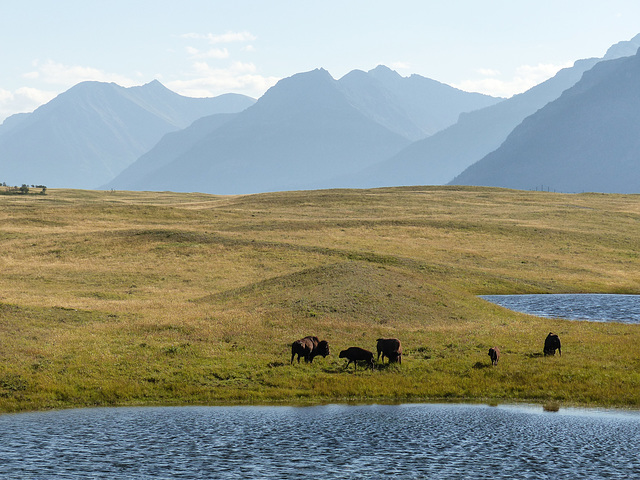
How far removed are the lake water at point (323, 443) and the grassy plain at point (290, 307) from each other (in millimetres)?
2692

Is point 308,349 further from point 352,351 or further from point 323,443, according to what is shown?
point 323,443

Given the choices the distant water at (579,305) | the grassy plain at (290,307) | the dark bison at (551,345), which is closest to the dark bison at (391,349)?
the grassy plain at (290,307)

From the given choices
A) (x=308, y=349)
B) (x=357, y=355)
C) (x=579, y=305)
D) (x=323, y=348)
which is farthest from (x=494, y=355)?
(x=579, y=305)

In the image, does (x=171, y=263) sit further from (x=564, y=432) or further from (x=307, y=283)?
(x=564, y=432)

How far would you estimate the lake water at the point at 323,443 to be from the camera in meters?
25.4

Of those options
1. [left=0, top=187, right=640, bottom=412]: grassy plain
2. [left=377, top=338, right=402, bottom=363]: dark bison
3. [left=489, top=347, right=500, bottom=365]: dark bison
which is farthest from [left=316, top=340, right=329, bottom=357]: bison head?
[left=489, top=347, right=500, bottom=365]: dark bison

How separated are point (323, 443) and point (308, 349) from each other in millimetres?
12281

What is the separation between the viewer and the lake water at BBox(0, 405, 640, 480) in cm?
2538

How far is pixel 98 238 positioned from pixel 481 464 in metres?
86.5

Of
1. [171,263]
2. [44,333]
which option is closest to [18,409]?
[44,333]

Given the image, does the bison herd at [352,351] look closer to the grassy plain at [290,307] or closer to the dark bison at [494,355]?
the grassy plain at [290,307]

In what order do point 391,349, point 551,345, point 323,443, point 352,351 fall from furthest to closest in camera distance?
point 551,345
point 391,349
point 352,351
point 323,443

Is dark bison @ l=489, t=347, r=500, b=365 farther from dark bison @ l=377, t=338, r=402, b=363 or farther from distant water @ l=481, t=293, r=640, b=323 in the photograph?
distant water @ l=481, t=293, r=640, b=323

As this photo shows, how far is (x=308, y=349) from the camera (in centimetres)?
4091
